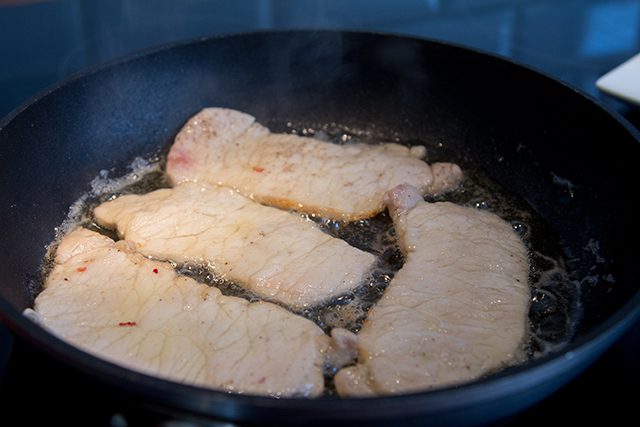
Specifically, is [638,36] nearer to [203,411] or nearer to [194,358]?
[194,358]

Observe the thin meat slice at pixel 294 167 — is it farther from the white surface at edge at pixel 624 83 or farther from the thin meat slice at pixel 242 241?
the white surface at edge at pixel 624 83

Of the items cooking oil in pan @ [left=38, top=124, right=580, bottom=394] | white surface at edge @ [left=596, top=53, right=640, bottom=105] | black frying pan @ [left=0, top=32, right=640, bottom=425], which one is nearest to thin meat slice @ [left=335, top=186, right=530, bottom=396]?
cooking oil in pan @ [left=38, top=124, right=580, bottom=394]

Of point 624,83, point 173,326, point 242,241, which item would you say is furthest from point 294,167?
point 624,83

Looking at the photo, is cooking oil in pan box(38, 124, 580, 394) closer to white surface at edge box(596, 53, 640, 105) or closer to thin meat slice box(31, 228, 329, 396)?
thin meat slice box(31, 228, 329, 396)

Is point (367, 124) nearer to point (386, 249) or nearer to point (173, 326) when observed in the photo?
point (386, 249)

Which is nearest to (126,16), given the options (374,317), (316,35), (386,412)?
(316,35)

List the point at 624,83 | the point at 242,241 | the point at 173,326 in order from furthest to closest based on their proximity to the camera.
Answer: the point at 624,83 < the point at 242,241 < the point at 173,326

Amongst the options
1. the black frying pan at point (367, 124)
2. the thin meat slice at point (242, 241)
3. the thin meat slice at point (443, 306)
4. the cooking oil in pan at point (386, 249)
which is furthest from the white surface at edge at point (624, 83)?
the thin meat slice at point (242, 241)
